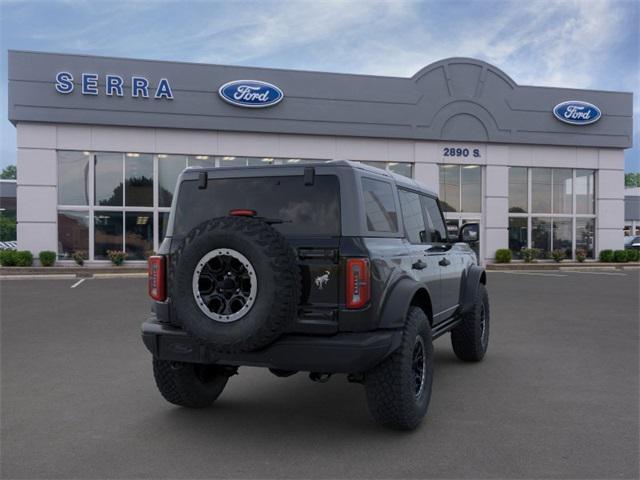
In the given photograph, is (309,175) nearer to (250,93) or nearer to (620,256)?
(250,93)

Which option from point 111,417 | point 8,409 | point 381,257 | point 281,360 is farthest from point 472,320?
point 8,409

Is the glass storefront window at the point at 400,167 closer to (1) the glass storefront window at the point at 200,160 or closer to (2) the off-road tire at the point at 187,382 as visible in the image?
(1) the glass storefront window at the point at 200,160

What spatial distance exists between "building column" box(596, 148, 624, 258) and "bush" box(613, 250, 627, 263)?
2.26ft

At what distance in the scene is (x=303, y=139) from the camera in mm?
24875

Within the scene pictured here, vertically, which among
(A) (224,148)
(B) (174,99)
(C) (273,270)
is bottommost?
(C) (273,270)

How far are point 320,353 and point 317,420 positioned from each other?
112 cm

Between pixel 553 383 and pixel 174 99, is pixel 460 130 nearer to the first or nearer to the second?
pixel 174 99

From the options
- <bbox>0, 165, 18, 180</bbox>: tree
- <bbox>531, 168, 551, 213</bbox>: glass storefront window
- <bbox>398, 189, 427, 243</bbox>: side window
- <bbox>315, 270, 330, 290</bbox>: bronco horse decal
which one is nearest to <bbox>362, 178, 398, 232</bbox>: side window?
<bbox>398, 189, 427, 243</bbox>: side window

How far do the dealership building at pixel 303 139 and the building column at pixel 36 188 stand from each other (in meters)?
0.04

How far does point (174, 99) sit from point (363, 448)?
2135 centimetres

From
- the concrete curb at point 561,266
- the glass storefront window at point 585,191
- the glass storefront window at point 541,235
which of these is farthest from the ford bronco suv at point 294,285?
the glass storefront window at point 585,191

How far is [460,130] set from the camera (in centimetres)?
2605

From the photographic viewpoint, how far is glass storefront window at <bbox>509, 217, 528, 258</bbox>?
26917mm

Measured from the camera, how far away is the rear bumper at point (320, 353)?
156 inches
